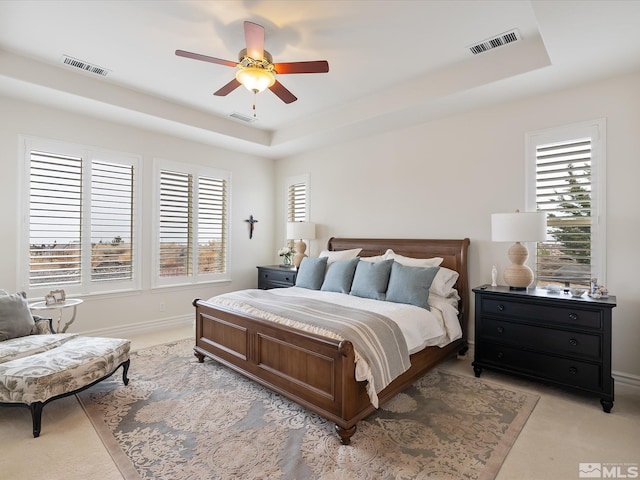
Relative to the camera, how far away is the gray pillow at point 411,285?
131 inches

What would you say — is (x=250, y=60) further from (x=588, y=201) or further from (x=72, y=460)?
(x=588, y=201)

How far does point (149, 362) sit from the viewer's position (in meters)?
3.70

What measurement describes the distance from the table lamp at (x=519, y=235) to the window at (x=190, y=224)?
13.7 ft

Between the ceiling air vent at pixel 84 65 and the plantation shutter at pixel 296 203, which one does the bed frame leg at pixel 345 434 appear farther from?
the ceiling air vent at pixel 84 65

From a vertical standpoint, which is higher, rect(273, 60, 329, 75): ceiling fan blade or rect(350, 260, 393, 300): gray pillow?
rect(273, 60, 329, 75): ceiling fan blade

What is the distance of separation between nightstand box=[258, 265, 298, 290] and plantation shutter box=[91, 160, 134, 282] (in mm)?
1982

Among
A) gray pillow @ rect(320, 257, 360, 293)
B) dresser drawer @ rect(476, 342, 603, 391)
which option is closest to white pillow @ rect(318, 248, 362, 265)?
gray pillow @ rect(320, 257, 360, 293)

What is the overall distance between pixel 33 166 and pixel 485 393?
17.8ft

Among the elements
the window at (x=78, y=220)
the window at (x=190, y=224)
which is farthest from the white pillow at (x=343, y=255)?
the window at (x=78, y=220)

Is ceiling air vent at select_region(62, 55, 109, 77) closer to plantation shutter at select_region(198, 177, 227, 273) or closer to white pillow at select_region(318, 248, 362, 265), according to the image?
plantation shutter at select_region(198, 177, 227, 273)

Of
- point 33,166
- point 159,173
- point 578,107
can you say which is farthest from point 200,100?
point 578,107

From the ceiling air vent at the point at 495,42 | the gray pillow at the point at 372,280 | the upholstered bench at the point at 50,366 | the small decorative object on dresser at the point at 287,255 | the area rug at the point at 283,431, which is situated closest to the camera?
the area rug at the point at 283,431

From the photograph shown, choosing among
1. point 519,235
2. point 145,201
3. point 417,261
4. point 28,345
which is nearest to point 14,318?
point 28,345

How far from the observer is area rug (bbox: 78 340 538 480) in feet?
6.70
